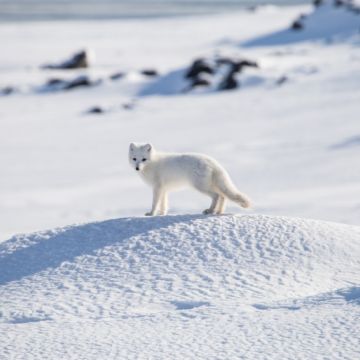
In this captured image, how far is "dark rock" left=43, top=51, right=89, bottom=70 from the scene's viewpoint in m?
25.4

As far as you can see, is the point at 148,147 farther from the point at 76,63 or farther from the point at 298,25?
the point at 298,25

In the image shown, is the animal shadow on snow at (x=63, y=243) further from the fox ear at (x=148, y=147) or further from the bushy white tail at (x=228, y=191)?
the fox ear at (x=148, y=147)

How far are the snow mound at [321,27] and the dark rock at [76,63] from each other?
640cm

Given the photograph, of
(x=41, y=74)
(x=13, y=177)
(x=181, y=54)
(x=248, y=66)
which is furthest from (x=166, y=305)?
(x=181, y=54)

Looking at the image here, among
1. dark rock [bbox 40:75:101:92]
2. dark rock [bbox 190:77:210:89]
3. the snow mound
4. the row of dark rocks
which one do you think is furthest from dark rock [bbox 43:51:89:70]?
the snow mound

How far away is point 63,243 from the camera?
491 centimetres

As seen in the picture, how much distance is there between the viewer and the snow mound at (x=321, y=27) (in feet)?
90.9

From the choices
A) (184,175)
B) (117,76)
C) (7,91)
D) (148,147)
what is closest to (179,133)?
(117,76)

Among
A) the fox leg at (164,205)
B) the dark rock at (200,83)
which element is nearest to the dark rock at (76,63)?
the dark rock at (200,83)

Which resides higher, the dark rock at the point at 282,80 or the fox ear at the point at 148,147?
the fox ear at the point at 148,147

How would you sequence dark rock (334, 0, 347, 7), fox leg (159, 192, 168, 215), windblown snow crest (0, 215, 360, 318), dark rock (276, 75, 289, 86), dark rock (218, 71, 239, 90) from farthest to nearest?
1. dark rock (334, 0, 347, 7)
2. dark rock (218, 71, 239, 90)
3. dark rock (276, 75, 289, 86)
4. fox leg (159, 192, 168, 215)
5. windblown snow crest (0, 215, 360, 318)

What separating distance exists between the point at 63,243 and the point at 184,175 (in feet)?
2.86

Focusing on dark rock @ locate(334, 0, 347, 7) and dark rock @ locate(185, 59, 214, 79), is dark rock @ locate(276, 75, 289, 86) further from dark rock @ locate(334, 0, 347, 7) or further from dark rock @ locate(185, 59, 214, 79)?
dark rock @ locate(334, 0, 347, 7)

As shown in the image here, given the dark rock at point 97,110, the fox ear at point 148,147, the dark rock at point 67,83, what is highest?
the fox ear at point 148,147
